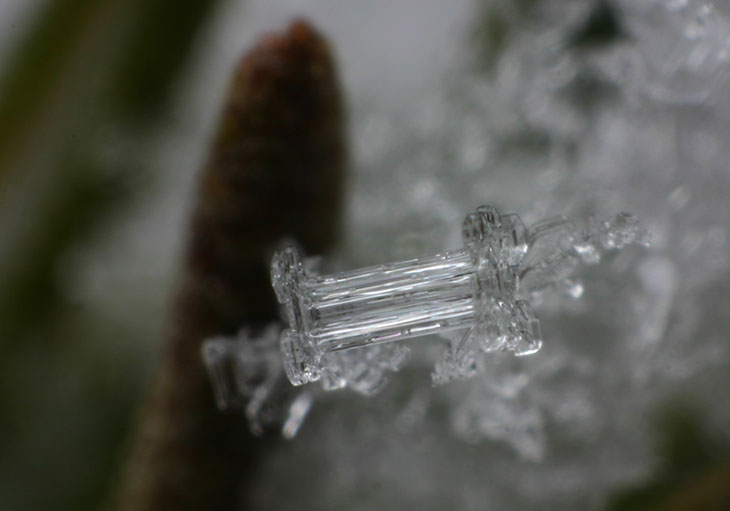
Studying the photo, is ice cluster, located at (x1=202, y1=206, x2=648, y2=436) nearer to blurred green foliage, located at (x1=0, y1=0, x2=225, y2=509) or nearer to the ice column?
the ice column

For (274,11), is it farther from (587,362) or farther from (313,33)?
(587,362)

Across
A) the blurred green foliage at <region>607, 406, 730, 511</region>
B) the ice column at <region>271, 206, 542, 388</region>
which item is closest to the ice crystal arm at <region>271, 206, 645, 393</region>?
the ice column at <region>271, 206, 542, 388</region>

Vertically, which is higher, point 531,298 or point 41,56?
point 41,56

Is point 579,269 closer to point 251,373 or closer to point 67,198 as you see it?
point 251,373

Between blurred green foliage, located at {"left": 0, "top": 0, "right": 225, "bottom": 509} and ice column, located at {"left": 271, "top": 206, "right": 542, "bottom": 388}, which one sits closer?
ice column, located at {"left": 271, "top": 206, "right": 542, "bottom": 388}

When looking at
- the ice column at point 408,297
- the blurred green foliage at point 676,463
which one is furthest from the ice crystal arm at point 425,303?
the blurred green foliage at point 676,463

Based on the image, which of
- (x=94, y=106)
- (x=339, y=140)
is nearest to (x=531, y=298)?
(x=339, y=140)

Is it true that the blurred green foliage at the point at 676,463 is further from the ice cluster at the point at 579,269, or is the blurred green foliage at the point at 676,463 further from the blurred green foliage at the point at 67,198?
the blurred green foliage at the point at 67,198

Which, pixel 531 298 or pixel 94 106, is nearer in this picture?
pixel 531 298
